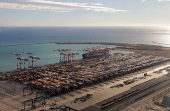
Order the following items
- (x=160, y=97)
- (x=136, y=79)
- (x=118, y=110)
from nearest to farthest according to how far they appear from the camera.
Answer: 1. (x=118, y=110)
2. (x=160, y=97)
3. (x=136, y=79)

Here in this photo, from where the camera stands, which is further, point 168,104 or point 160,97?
point 160,97

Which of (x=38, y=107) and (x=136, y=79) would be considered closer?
(x=38, y=107)

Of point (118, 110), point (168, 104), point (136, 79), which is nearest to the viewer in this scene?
point (118, 110)

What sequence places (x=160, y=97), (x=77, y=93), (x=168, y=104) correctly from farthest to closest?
(x=77, y=93), (x=160, y=97), (x=168, y=104)

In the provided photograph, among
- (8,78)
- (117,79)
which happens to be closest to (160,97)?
(117,79)

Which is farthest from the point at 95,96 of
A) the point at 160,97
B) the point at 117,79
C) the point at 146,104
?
the point at 117,79

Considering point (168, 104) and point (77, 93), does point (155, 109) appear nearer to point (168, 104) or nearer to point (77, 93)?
point (168, 104)

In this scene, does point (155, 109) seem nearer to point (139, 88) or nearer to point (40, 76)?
point (139, 88)
